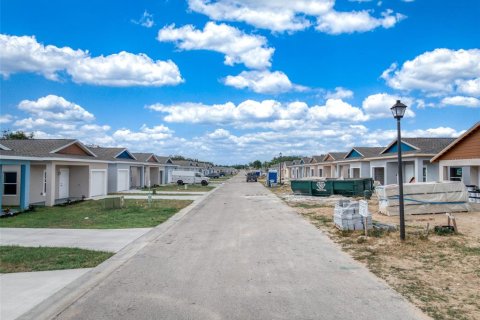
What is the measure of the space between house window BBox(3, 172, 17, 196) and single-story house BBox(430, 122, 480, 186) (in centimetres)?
2644

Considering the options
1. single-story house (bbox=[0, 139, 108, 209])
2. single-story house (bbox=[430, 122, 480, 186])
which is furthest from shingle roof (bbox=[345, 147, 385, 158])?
single-story house (bbox=[0, 139, 108, 209])

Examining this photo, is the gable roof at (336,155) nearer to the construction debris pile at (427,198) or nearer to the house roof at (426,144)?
the house roof at (426,144)

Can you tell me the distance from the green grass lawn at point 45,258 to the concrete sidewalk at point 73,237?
71cm

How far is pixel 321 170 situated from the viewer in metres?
65.6

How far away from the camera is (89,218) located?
717 inches

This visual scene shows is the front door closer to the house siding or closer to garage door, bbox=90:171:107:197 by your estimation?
garage door, bbox=90:171:107:197

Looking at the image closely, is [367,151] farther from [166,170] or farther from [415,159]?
[166,170]

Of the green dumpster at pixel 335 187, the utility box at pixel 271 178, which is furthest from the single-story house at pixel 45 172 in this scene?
the utility box at pixel 271 178

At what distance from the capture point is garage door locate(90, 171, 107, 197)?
32.1 m

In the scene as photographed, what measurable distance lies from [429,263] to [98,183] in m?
29.2

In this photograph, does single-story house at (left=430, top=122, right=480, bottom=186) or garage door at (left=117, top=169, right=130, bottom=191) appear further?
garage door at (left=117, top=169, right=130, bottom=191)

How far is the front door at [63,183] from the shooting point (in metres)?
28.8

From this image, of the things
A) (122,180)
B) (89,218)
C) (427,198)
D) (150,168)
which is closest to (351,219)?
(427,198)

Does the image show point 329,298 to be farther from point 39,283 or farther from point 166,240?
point 166,240
